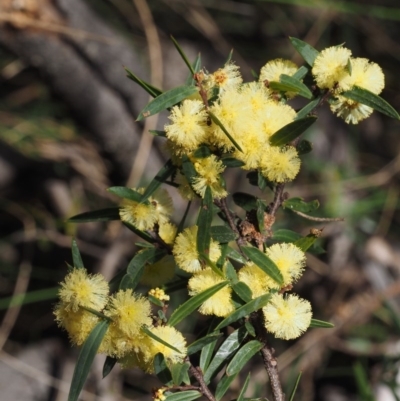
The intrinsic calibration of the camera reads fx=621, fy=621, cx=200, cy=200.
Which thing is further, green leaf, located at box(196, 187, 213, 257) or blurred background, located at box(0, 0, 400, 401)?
Result: blurred background, located at box(0, 0, 400, 401)

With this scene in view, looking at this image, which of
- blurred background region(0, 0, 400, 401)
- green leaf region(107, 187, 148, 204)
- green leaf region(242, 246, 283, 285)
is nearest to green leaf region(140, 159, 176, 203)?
green leaf region(107, 187, 148, 204)

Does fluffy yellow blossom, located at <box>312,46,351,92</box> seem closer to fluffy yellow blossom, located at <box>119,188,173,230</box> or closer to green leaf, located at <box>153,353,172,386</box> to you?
fluffy yellow blossom, located at <box>119,188,173,230</box>

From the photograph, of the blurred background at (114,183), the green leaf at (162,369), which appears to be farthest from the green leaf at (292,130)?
the blurred background at (114,183)

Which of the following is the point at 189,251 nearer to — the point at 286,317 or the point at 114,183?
the point at 286,317

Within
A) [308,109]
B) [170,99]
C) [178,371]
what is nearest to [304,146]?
[308,109]

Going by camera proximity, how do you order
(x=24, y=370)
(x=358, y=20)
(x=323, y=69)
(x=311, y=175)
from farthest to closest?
(x=358, y=20) < (x=311, y=175) < (x=24, y=370) < (x=323, y=69)

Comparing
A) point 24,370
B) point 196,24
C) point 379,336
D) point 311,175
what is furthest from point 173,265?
point 196,24

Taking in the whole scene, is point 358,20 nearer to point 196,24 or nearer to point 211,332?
point 196,24
